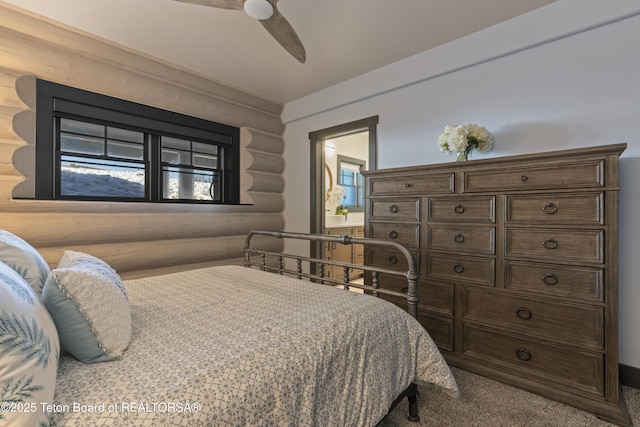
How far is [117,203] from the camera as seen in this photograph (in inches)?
100

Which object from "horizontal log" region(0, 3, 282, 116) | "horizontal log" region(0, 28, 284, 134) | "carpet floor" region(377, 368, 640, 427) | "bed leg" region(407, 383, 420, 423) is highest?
"horizontal log" region(0, 3, 282, 116)

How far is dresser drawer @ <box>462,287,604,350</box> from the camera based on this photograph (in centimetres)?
162

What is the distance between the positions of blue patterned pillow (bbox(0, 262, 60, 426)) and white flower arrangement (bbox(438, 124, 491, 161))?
2.47 metres

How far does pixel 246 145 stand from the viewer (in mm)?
3531

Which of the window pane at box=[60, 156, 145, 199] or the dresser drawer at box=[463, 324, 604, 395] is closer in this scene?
the dresser drawer at box=[463, 324, 604, 395]

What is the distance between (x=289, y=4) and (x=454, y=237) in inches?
80.9

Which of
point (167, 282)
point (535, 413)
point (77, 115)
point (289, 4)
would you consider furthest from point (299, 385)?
point (77, 115)

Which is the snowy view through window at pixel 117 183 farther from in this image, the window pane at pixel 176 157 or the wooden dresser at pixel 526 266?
the wooden dresser at pixel 526 266

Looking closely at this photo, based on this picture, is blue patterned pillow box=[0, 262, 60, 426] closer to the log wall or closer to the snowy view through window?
the log wall

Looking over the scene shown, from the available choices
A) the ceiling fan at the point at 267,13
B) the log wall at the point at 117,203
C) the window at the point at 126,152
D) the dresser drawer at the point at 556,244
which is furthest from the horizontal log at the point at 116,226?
the dresser drawer at the point at 556,244

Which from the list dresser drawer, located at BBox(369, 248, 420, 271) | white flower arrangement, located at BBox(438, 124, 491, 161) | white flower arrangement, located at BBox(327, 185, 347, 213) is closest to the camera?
white flower arrangement, located at BBox(438, 124, 491, 161)

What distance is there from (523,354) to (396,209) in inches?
50.6

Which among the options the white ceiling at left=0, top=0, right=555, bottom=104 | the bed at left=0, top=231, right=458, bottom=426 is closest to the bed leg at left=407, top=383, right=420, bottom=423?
the bed at left=0, top=231, right=458, bottom=426

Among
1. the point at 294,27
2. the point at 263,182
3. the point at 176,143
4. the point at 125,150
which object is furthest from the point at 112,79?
the point at 263,182
